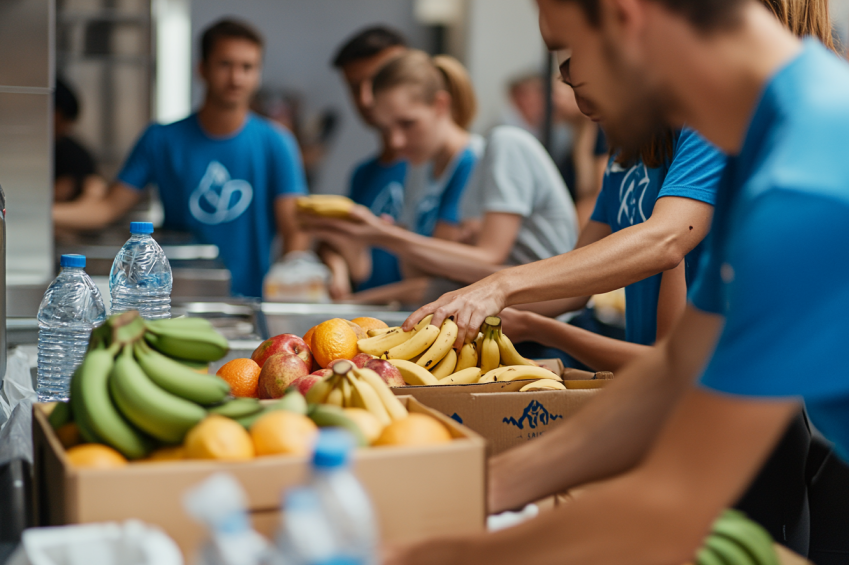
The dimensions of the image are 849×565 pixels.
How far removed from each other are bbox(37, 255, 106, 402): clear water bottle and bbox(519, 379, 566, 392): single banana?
38.4 inches

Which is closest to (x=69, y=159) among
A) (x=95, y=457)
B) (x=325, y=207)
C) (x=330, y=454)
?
(x=325, y=207)

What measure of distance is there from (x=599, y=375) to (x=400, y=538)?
67 centimetres

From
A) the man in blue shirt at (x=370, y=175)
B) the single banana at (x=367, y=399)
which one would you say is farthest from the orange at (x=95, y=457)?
the man in blue shirt at (x=370, y=175)

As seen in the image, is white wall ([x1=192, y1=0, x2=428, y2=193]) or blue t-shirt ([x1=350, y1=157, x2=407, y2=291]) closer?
blue t-shirt ([x1=350, y1=157, x2=407, y2=291])

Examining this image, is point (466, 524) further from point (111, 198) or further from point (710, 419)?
point (111, 198)

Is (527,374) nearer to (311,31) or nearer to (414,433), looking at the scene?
(414,433)

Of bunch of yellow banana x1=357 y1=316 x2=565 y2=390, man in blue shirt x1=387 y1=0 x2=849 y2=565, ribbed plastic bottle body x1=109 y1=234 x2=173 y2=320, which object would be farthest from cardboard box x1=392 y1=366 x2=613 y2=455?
ribbed plastic bottle body x1=109 y1=234 x2=173 y2=320

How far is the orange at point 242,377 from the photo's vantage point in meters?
1.52

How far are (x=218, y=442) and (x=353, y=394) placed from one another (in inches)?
11.8

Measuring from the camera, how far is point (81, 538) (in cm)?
88

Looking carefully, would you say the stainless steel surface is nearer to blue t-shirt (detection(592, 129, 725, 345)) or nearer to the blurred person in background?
blue t-shirt (detection(592, 129, 725, 345))

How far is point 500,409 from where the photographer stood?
53.6 inches

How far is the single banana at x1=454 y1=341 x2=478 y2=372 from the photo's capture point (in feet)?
5.78

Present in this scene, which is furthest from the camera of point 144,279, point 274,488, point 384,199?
point 384,199
